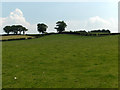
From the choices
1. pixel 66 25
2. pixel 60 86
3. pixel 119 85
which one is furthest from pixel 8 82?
pixel 66 25

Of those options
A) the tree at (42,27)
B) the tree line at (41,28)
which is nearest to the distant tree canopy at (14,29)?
the tree line at (41,28)

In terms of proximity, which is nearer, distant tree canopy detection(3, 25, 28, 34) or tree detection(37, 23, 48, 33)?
tree detection(37, 23, 48, 33)

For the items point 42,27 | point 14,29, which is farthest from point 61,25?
point 14,29

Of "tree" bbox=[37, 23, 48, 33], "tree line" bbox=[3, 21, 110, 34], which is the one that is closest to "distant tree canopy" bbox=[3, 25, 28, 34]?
"tree line" bbox=[3, 21, 110, 34]

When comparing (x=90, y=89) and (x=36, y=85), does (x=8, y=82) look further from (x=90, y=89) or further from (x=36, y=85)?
(x=90, y=89)

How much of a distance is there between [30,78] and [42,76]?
3.55ft

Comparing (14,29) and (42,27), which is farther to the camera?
(14,29)

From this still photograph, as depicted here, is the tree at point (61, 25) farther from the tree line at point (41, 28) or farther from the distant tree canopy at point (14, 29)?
the distant tree canopy at point (14, 29)

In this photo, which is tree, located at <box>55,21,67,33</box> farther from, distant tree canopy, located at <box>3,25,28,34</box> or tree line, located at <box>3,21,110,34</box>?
distant tree canopy, located at <box>3,25,28,34</box>

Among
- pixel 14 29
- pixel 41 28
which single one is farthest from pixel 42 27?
pixel 14 29

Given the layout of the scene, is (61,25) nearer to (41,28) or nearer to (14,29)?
(41,28)

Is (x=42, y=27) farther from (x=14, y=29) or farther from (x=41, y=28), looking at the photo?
(x=14, y=29)

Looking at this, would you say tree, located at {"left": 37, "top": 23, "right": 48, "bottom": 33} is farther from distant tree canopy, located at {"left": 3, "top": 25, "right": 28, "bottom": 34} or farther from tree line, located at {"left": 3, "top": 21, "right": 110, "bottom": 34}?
distant tree canopy, located at {"left": 3, "top": 25, "right": 28, "bottom": 34}

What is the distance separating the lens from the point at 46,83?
12.4m
